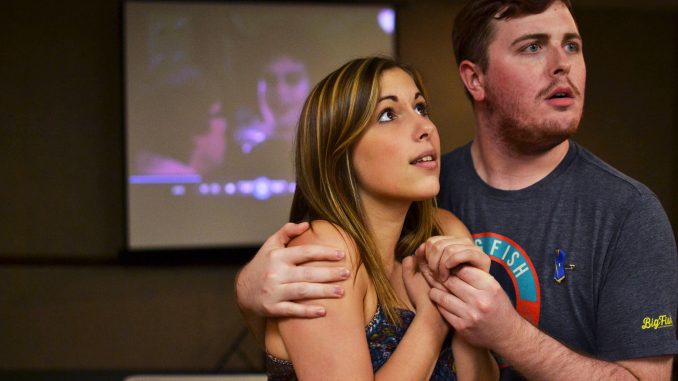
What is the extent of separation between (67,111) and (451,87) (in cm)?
296

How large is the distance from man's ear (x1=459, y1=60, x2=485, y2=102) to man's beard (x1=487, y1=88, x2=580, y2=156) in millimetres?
47

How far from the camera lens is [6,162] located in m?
4.80

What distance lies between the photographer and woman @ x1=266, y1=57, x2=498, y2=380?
144cm

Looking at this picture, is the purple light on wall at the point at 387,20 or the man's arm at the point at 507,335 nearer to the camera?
the man's arm at the point at 507,335

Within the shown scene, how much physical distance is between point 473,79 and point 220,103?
324 cm

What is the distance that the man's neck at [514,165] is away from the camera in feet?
5.92

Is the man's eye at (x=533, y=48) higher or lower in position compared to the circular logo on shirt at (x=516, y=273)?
higher

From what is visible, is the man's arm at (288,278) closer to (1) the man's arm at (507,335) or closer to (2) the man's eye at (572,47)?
(1) the man's arm at (507,335)

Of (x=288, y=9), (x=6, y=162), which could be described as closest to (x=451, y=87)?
(x=288, y=9)

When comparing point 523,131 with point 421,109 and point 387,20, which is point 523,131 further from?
point 387,20

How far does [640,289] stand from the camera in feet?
5.06

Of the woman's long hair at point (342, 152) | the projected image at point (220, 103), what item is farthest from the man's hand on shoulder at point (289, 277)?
the projected image at point (220, 103)

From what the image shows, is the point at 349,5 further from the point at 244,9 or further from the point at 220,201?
the point at 220,201

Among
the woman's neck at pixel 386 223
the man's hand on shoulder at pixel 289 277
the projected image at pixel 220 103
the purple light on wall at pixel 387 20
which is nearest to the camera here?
the man's hand on shoulder at pixel 289 277
